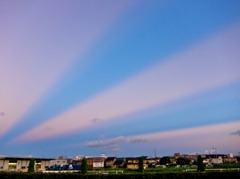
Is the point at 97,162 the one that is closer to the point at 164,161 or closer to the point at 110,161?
the point at 110,161

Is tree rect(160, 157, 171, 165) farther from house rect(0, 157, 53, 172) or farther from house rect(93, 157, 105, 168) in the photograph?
house rect(0, 157, 53, 172)

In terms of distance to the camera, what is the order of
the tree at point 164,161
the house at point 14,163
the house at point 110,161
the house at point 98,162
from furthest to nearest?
the tree at point 164,161 < the house at point 110,161 < the house at point 98,162 < the house at point 14,163

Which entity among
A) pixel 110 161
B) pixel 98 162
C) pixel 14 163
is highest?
pixel 14 163

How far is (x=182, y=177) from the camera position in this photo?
23.0m

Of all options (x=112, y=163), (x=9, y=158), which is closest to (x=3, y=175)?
(x=9, y=158)

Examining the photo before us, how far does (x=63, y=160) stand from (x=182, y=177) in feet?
341

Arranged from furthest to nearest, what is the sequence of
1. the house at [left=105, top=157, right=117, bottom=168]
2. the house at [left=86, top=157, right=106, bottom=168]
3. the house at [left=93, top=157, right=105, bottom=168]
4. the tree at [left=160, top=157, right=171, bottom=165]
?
the tree at [left=160, top=157, right=171, bottom=165] → the house at [left=105, top=157, right=117, bottom=168] → the house at [left=86, top=157, right=106, bottom=168] → the house at [left=93, top=157, right=105, bottom=168]

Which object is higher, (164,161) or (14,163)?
(14,163)

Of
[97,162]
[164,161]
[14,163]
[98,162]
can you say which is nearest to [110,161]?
[98,162]

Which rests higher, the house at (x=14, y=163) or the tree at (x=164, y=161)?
the house at (x=14, y=163)

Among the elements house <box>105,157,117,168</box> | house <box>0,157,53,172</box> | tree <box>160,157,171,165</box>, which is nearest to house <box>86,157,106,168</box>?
house <box>105,157,117,168</box>

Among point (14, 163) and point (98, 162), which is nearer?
point (14, 163)

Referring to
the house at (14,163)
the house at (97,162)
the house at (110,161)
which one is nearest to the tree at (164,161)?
the house at (110,161)

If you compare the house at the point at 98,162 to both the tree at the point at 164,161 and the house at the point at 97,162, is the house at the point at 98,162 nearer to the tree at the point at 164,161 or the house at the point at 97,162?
the house at the point at 97,162
